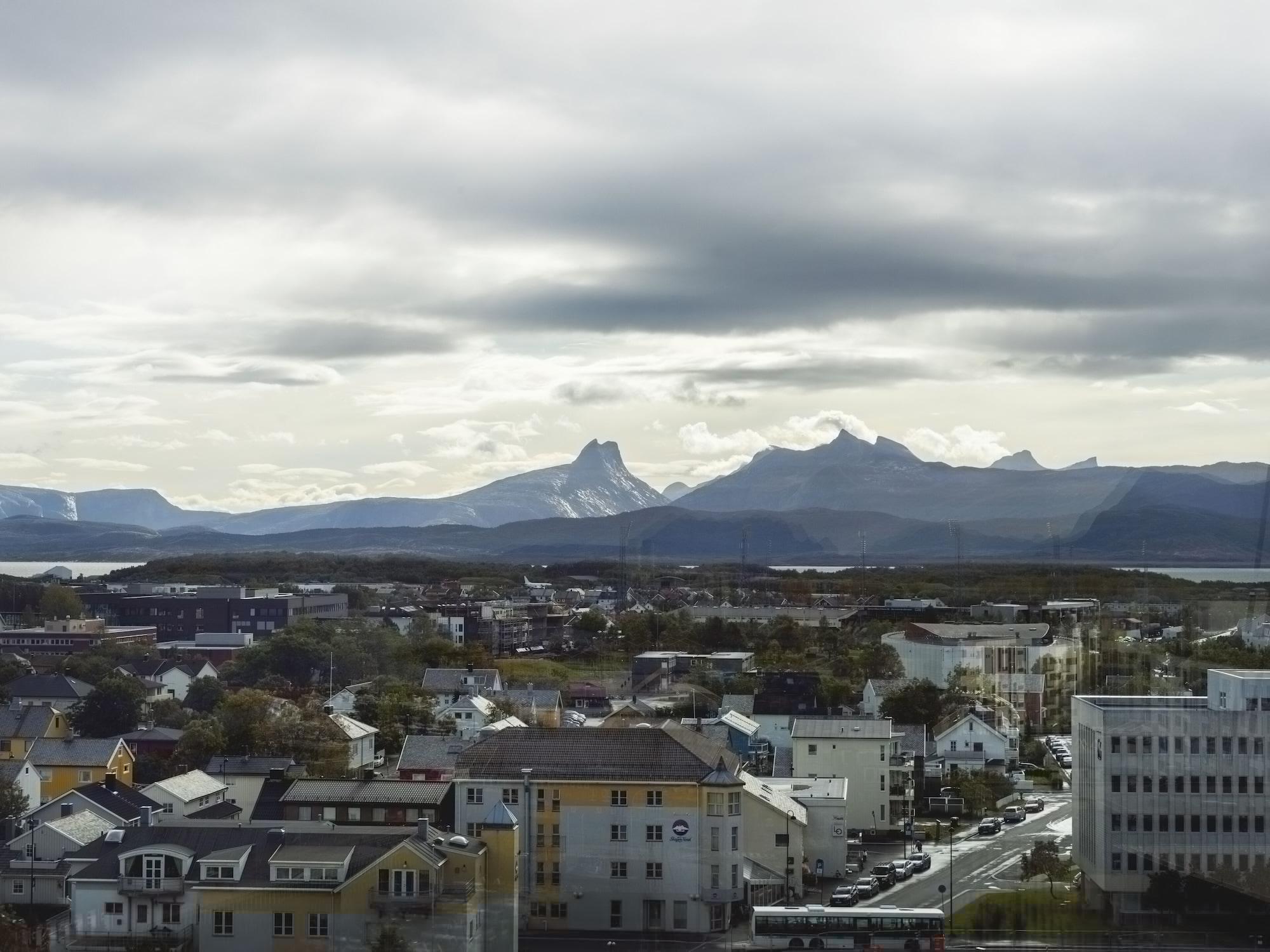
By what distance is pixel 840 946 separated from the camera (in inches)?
252

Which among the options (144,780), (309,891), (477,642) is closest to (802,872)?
(309,891)

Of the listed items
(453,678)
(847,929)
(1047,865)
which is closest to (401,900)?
(847,929)

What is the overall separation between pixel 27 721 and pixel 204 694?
11.1 feet

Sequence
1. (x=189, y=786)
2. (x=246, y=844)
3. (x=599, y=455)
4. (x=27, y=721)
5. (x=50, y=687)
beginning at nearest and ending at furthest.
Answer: (x=246, y=844), (x=189, y=786), (x=27, y=721), (x=50, y=687), (x=599, y=455)

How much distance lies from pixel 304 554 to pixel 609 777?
130 ft

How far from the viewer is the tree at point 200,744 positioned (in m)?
10.1

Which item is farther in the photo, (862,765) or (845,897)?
(862,765)

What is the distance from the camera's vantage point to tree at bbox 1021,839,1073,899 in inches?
282

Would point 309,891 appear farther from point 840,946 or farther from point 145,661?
point 145,661

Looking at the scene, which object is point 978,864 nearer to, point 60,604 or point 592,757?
point 592,757

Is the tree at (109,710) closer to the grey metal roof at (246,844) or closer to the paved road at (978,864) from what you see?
the grey metal roof at (246,844)

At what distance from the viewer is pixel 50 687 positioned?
45.6 feet

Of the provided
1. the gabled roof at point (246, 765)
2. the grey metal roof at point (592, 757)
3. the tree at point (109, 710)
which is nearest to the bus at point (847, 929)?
the grey metal roof at point (592, 757)

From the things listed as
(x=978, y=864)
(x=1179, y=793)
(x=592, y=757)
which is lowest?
(x=978, y=864)
